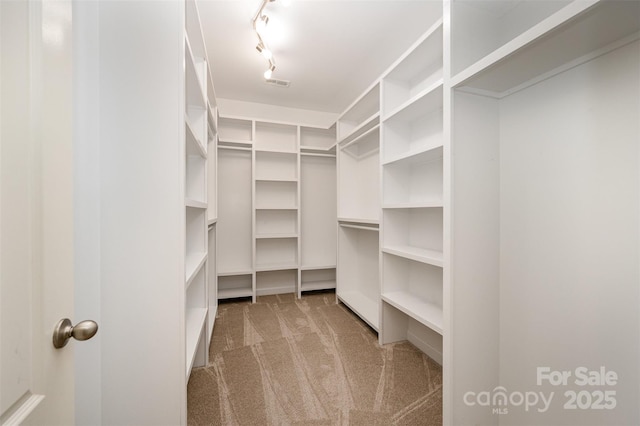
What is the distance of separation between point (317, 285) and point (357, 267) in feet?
2.39

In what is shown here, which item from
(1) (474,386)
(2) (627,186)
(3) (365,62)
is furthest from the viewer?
(3) (365,62)

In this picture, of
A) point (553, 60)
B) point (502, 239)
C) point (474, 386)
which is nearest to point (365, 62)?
point (553, 60)

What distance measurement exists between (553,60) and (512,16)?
1.56 feet

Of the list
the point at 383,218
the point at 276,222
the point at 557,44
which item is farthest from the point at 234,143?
the point at 557,44

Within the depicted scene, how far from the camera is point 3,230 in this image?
427mm

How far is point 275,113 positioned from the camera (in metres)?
3.43

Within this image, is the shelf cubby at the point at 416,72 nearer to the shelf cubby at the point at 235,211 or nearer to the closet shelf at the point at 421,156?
the closet shelf at the point at 421,156

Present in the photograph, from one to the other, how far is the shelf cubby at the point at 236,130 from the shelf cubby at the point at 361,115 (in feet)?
3.83

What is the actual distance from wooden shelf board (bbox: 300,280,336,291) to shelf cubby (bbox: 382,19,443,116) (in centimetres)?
242

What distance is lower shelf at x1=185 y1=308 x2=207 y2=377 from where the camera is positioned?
129 cm

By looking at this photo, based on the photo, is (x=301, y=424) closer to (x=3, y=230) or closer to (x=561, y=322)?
(x=561, y=322)

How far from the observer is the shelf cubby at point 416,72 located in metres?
1.64

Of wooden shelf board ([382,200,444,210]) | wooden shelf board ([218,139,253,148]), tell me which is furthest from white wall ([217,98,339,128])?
wooden shelf board ([382,200,444,210])

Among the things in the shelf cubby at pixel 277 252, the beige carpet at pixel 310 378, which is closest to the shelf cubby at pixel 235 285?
the shelf cubby at pixel 277 252
